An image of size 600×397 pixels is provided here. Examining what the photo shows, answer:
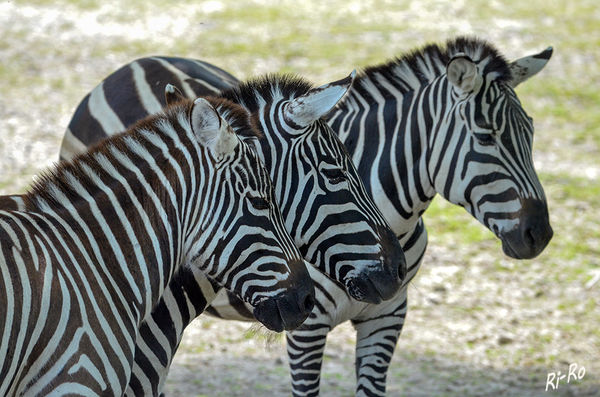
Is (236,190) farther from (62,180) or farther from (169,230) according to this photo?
(62,180)

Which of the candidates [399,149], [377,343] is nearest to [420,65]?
[399,149]

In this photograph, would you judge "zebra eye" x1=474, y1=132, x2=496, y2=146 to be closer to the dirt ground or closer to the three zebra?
the three zebra

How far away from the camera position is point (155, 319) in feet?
13.6

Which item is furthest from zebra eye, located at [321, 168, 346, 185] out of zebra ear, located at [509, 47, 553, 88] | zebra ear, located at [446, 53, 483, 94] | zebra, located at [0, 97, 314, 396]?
zebra ear, located at [509, 47, 553, 88]

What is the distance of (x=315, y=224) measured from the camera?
415cm

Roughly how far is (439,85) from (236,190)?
2.08 m

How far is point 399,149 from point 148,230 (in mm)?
2067

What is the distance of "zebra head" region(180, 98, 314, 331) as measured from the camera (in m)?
3.56

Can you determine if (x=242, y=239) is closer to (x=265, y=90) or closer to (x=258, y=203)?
(x=258, y=203)

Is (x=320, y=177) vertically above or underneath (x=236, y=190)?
above

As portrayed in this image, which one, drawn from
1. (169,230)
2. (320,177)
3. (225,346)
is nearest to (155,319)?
(169,230)

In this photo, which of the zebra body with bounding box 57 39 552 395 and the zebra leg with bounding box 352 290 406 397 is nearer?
the zebra body with bounding box 57 39 552 395

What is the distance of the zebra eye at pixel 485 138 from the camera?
4984 mm

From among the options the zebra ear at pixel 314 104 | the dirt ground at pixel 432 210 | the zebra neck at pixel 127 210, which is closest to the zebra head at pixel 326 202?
the zebra ear at pixel 314 104
